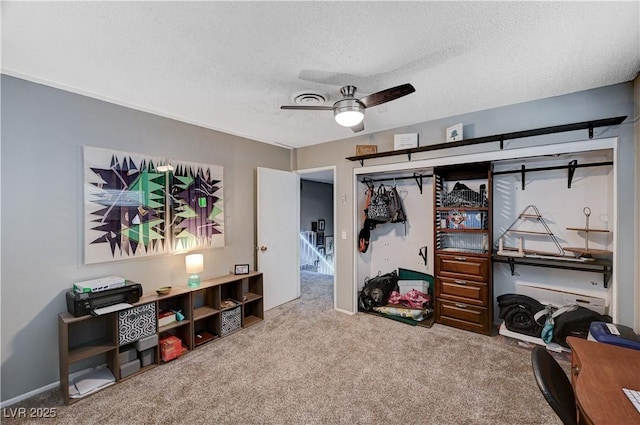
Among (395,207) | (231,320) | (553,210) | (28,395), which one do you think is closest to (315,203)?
(395,207)

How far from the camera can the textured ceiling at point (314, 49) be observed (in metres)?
1.48

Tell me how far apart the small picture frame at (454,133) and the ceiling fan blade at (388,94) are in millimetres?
1425

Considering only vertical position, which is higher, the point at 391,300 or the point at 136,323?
the point at 136,323

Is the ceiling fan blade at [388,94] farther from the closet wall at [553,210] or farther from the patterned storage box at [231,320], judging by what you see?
the patterned storage box at [231,320]

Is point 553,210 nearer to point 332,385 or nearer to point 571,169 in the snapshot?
point 571,169

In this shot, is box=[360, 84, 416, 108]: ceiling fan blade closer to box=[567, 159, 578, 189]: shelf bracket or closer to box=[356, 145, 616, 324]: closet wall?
box=[356, 145, 616, 324]: closet wall

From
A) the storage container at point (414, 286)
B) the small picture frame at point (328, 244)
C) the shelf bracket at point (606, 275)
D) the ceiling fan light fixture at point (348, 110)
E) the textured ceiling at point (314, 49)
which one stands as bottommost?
the storage container at point (414, 286)

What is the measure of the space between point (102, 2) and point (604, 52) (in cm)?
312

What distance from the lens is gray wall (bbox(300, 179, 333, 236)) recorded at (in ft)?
22.5

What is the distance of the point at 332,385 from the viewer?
231 cm

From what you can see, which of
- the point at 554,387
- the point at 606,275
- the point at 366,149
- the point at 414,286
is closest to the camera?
the point at 554,387

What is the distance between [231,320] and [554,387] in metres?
3.03

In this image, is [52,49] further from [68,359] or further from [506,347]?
[506,347]

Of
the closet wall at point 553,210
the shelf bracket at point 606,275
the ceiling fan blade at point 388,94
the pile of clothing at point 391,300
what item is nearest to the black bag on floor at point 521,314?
the closet wall at point 553,210
